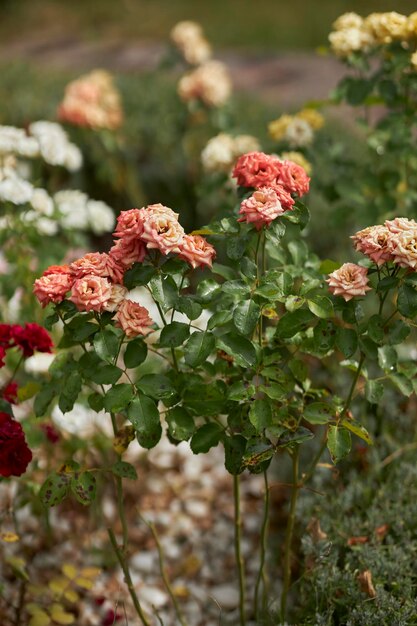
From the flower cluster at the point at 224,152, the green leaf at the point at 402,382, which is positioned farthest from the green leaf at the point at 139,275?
the flower cluster at the point at 224,152

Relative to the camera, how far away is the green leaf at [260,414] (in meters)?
1.50

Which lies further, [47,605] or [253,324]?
[47,605]

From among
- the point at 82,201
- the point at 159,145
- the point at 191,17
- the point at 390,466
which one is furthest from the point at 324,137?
the point at 191,17

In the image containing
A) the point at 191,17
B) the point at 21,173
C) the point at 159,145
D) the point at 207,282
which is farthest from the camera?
the point at 191,17

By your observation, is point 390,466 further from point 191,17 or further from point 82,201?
point 191,17

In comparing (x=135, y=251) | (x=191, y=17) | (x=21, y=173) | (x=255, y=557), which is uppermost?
(x=135, y=251)

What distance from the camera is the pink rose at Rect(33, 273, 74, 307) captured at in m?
1.48

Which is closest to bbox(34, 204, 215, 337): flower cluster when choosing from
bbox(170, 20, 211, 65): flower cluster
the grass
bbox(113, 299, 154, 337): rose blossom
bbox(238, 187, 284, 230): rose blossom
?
bbox(113, 299, 154, 337): rose blossom

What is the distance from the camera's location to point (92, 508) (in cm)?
251

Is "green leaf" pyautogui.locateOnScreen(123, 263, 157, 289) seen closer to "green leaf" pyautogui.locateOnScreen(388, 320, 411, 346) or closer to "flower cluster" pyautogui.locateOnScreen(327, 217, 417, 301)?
"flower cluster" pyautogui.locateOnScreen(327, 217, 417, 301)

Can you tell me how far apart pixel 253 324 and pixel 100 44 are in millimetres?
8539

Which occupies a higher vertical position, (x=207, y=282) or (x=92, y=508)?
(x=207, y=282)

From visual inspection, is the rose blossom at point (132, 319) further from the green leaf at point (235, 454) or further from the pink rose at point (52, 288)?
the green leaf at point (235, 454)

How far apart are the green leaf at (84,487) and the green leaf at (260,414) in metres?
0.38
